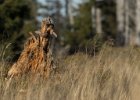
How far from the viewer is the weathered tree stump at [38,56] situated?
9.34m

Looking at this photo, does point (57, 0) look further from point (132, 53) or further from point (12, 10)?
point (132, 53)

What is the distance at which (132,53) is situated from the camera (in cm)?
1098

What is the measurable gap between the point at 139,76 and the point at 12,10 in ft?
34.3

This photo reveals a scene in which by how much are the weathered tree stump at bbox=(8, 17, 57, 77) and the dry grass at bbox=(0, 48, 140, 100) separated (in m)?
0.24

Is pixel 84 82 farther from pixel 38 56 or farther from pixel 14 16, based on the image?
pixel 14 16

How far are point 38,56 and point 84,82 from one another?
1.77 m

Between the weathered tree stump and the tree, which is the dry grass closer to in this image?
the weathered tree stump

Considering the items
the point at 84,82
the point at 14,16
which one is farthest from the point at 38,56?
the point at 14,16

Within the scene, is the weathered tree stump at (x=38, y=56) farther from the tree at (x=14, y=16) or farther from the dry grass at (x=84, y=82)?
the tree at (x=14, y=16)

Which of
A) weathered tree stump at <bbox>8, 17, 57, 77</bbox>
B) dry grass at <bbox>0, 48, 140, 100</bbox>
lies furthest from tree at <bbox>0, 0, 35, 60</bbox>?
dry grass at <bbox>0, 48, 140, 100</bbox>

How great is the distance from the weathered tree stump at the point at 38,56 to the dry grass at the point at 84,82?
0.80ft

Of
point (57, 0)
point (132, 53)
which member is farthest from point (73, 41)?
point (57, 0)

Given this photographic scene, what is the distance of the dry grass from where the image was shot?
7.47m

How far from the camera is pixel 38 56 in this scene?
960 centimetres
